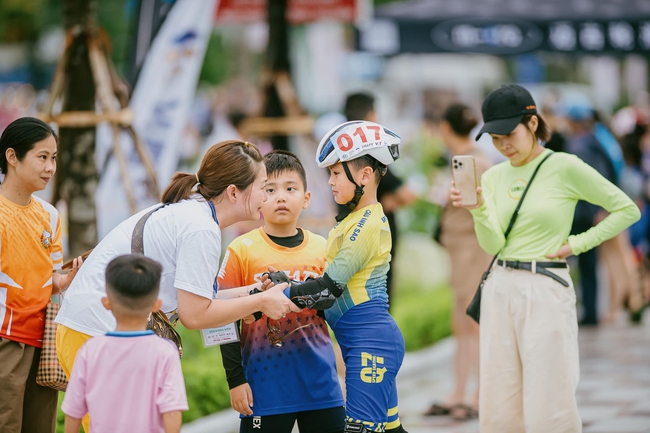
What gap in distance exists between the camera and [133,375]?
3496 mm

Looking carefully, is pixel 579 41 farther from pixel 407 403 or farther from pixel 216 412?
pixel 216 412

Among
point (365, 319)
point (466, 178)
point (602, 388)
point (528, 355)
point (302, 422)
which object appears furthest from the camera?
point (602, 388)

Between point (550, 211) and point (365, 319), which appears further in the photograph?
point (550, 211)

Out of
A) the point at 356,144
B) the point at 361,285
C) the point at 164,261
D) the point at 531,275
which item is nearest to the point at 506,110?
the point at 531,275

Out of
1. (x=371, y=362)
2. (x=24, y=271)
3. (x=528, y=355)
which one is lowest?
(x=528, y=355)

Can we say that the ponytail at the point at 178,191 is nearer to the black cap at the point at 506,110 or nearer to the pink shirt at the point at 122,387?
the pink shirt at the point at 122,387

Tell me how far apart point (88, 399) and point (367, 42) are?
940cm

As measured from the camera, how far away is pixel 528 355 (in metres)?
4.91

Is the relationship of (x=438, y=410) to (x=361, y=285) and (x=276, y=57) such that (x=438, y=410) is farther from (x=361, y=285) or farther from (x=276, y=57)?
(x=276, y=57)

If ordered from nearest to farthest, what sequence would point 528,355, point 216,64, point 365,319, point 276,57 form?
point 365,319
point 528,355
point 276,57
point 216,64

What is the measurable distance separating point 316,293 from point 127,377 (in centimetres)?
96

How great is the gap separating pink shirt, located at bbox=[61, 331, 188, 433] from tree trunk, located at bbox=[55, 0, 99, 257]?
3920mm

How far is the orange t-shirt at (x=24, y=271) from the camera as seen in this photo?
4250 mm

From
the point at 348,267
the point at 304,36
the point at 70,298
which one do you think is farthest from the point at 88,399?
the point at 304,36
